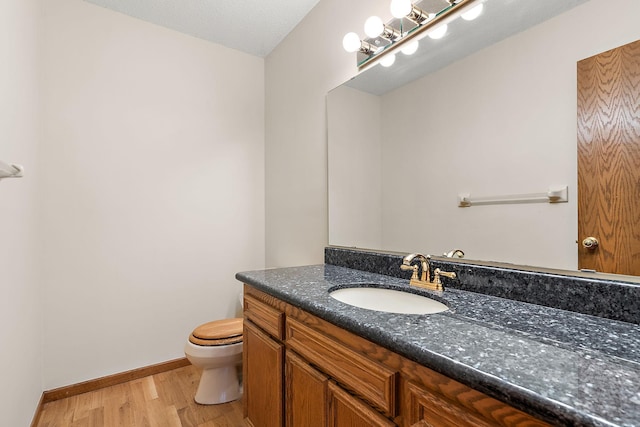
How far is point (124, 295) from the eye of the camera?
7.09 ft

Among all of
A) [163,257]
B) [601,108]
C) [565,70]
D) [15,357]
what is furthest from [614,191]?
[163,257]

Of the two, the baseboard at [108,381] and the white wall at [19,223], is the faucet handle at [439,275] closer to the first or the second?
the white wall at [19,223]

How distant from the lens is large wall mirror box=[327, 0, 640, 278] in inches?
37.0

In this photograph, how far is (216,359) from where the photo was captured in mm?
1815

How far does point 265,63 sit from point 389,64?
1.61 m

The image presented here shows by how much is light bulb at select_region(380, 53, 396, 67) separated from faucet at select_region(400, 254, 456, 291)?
0.98m

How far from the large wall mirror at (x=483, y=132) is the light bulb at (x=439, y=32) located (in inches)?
0.9

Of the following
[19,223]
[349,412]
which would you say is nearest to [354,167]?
[349,412]

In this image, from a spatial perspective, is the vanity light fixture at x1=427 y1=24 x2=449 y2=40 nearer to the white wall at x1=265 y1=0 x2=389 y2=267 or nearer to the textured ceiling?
the white wall at x1=265 y1=0 x2=389 y2=267

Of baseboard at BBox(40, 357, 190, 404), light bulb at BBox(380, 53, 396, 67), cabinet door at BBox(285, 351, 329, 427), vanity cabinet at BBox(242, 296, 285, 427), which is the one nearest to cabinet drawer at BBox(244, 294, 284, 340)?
vanity cabinet at BBox(242, 296, 285, 427)

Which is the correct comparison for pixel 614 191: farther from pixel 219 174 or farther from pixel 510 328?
pixel 219 174

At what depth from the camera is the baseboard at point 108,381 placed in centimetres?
192

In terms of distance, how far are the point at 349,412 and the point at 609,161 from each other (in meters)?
1.02

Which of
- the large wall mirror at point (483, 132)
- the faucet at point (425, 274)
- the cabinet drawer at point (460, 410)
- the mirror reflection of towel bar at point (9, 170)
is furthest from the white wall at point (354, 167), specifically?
the mirror reflection of towel bar at point (9, 170)
